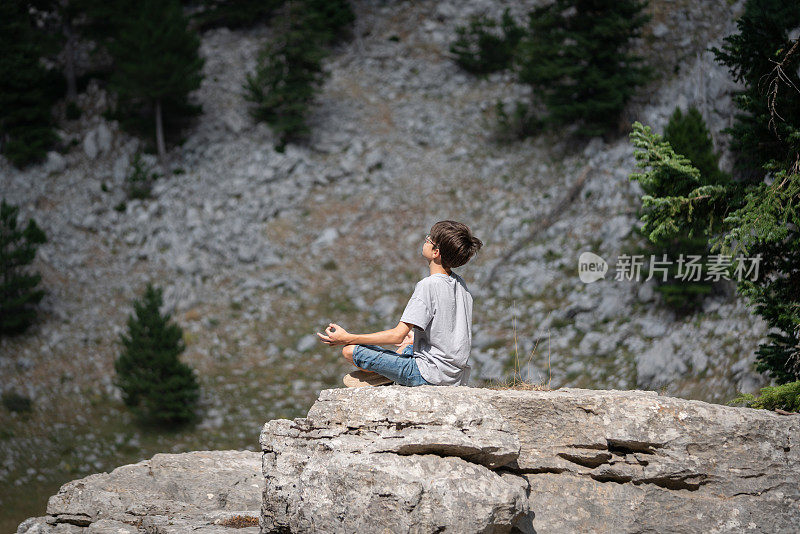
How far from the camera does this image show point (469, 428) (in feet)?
19.7

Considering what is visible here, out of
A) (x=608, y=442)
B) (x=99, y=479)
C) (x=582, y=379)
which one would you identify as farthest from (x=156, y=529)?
(x=582, y=379)

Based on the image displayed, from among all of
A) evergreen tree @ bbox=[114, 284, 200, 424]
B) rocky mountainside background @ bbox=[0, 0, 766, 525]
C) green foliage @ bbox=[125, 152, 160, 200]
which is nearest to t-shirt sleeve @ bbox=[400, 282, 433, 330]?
rocky mountainside background @ bbox=[0, 0, 766, 525]

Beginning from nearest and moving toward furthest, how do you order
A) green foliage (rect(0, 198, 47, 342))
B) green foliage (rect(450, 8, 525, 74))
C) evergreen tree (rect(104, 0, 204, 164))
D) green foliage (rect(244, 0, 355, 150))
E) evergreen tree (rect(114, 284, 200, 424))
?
1. evergreen tree (rect(114, 284, 200, 424))
2. green foliage (rect(0, 198, 47, 342))
3. evergreen tree (rect(104, 0, 204, 164))
4. green foliage (rect(244, 0, 355, 150))
5. green foliage (rect(450, 8, 525, 74))

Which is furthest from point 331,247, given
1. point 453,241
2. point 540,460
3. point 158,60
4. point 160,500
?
point 540,460

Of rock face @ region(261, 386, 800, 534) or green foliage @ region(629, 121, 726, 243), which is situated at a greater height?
green foliage @ region(629, 121, 726, 243)

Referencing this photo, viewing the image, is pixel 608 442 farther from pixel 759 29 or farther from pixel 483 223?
pixel 483 223

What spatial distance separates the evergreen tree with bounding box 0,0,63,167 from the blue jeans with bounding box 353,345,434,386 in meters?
27.0

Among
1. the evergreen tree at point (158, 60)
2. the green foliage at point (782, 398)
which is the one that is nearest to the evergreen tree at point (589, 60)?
the evergreen tree at point (158, 60)

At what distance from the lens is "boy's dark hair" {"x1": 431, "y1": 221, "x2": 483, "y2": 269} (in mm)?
6559

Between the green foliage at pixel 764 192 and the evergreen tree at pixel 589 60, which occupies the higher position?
the evergreen tree at pixel 589 60

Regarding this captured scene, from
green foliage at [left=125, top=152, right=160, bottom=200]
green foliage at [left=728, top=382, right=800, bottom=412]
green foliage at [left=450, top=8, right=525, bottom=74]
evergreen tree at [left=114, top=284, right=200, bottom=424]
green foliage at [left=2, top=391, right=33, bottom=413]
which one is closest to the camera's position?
green foliage at [left=728, top=382, right=800, bottom=412]

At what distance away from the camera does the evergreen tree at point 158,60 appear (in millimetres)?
28266

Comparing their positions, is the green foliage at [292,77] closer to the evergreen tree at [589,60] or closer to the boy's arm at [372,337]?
the evergreen tree at [589,60]

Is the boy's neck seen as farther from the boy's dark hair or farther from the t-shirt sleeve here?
the t-shirt sleeve
